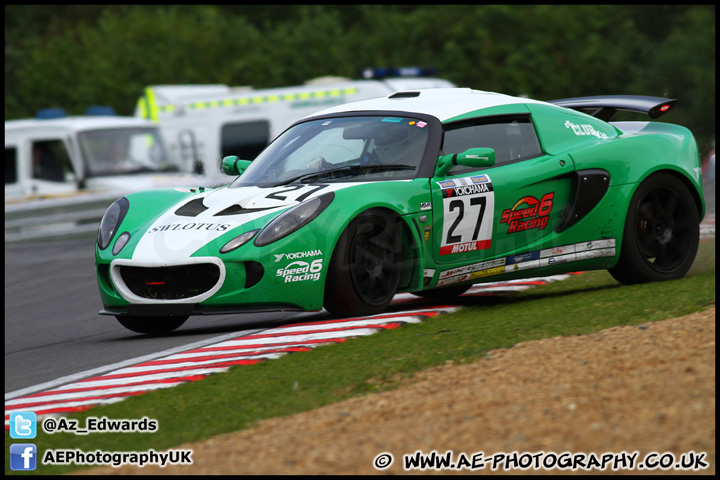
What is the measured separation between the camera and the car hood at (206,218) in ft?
23.9

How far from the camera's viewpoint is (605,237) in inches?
330

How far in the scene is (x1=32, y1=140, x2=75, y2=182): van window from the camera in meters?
19.6

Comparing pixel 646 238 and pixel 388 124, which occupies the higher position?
pixel 388 124

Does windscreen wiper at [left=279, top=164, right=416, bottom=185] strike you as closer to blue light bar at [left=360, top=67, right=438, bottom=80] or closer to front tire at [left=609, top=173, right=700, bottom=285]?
front tire at [left=609, top=173, right=700, bottom=285]

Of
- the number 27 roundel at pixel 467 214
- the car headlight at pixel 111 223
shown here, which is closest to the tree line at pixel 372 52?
the number 27 roundel at pixel 467 214

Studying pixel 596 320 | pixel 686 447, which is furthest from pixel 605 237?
pixel 686 447

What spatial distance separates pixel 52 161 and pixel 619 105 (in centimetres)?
1267

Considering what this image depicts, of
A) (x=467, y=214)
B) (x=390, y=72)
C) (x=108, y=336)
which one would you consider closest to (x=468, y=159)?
(x=467, y=214)

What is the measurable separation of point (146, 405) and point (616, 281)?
4707mm

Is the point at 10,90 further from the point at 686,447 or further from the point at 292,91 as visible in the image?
the point at 686,447

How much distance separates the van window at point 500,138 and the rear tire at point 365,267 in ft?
2.99

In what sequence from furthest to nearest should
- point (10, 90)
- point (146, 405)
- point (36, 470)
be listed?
1. point (10, 90)
2. point (146, 405)
3. point (36, 470)

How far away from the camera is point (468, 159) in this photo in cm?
763

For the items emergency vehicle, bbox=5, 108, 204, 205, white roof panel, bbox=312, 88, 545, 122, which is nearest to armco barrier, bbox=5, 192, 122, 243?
emergency vehicle, bbox=5, 108, 204, 205
